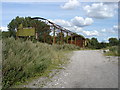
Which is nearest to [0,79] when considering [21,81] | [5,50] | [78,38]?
[21,81]

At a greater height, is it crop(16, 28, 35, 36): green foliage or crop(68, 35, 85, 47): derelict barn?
crop(16, 28, 35, 36): green foliage

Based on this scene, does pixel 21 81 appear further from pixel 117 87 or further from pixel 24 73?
pixel 117 87

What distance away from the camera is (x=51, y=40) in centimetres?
1633

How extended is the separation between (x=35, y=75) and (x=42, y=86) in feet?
2.85

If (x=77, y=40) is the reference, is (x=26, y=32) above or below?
above

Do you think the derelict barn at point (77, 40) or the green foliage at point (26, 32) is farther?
the derelict barn at point (77, 40)

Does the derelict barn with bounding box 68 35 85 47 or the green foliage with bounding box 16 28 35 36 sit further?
the derelict barn with bounding box 68 35 85 47

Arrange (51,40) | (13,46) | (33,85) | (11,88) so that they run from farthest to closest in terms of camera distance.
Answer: (51,40) → (13,46) → (33,85) → (11,88)

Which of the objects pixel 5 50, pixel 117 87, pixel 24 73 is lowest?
pixel 117 87

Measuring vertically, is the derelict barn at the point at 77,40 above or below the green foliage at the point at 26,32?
below

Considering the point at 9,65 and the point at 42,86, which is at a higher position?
the point at 9,65

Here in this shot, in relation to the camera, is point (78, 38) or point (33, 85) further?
point (78, 38)

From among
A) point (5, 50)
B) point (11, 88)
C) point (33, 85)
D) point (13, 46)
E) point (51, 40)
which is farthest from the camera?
point (51, 40)

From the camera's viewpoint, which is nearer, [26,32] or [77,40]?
[26,32]
